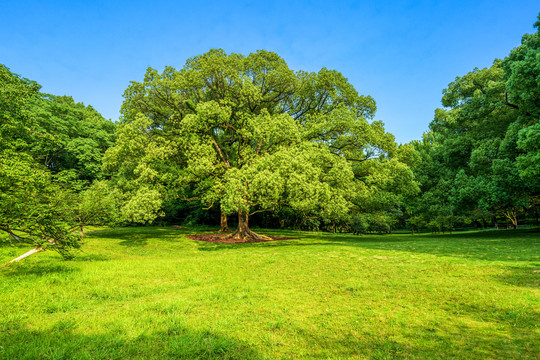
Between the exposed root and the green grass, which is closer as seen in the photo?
the green grass

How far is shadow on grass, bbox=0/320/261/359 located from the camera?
3.88 metres

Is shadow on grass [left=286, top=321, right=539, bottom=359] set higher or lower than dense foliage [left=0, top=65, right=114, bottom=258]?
lower

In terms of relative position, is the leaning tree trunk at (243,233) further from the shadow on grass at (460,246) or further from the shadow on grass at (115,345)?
the shadow on grass at (115,345)

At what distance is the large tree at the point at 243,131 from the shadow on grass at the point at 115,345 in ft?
41.5

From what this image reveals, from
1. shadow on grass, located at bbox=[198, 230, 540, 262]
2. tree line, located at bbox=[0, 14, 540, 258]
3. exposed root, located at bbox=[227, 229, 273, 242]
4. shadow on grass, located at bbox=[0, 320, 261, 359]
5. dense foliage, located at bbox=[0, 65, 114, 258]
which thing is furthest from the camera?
exposed root, located at bbox=[227, 229, 273, 242]

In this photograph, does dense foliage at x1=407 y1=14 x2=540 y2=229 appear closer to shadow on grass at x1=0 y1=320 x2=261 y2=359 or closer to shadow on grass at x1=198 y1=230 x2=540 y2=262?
shadow on grass at x1=198 y1=230 x2=540 y2=262

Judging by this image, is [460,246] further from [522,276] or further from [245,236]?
[245,236]

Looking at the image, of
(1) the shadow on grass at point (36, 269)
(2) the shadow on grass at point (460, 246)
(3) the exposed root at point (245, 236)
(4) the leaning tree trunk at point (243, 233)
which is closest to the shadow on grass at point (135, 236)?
(2) the shadow on grass at point (460, 246)

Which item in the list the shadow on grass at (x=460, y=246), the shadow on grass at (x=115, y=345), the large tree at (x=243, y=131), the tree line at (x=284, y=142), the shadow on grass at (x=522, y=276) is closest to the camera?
the shadow on grass at (x=115, y=345)

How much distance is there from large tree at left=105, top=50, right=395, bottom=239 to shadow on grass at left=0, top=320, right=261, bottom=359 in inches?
498

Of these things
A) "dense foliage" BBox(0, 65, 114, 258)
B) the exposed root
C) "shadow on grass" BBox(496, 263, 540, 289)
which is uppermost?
"dense foliage" BBox(0, 65, 114, 258)

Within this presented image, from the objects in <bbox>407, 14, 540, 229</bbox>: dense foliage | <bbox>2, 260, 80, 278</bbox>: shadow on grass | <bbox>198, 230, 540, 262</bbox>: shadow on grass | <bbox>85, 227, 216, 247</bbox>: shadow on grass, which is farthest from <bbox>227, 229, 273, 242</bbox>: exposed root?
<bbox>407, 14, 540, 229</bbox>: dense foliage

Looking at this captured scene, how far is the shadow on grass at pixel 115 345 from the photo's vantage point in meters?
3.88

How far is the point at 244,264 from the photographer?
36.6 feet
